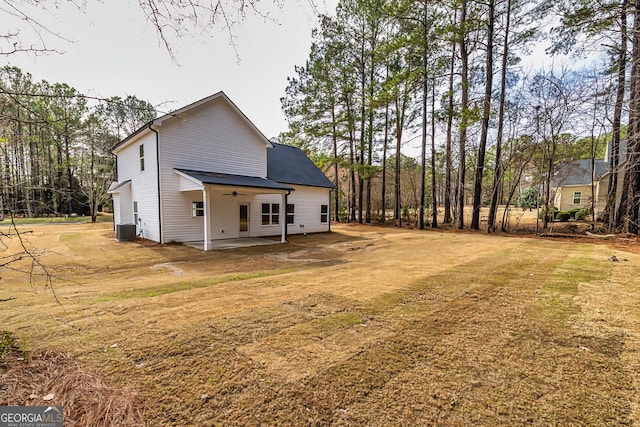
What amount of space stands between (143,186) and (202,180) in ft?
14.3

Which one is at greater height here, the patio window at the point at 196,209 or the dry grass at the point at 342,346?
the patio window at the point at 196,209

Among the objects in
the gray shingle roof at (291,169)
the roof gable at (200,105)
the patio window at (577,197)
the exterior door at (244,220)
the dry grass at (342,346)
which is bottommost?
the dry grass at (342,346)

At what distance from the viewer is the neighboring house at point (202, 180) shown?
35.0 ft

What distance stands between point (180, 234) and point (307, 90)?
1513 centimetres

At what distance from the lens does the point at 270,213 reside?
554 inches

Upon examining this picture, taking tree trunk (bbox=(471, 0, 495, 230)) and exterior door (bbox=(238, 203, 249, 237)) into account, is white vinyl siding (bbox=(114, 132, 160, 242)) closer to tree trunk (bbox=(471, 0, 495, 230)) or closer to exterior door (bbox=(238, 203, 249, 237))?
exterior door (bbox=(238, 203, 249, 237))

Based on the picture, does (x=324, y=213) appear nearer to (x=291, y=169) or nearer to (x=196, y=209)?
(x=291, y=169)

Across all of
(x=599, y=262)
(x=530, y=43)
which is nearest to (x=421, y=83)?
(x=530, y=43)

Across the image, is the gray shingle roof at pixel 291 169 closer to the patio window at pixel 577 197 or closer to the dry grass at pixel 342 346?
the dry grass at pixel 342 346

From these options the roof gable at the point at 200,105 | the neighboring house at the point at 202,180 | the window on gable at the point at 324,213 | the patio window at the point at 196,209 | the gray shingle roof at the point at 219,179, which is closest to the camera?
the gray shingle roof at the point at 219,179

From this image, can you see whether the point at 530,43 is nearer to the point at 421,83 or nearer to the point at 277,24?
the point at 421,83

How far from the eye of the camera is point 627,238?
1111cm

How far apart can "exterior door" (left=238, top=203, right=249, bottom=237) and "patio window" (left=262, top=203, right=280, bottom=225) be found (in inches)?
35.7

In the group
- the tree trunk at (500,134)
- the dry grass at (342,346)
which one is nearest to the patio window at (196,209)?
the dry grass at (342,346)
